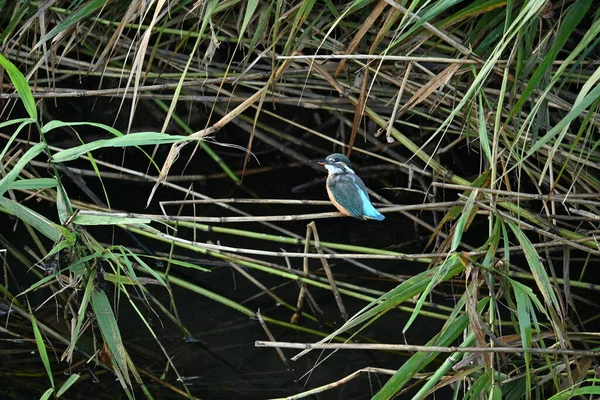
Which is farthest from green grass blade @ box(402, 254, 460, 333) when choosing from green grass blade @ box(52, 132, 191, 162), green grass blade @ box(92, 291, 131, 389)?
green grass blade @ box(92, 291, 131, 389)

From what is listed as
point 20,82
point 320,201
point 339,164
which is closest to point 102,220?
point 20,82

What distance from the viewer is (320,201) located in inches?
91.5

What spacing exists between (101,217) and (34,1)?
4.57 ft

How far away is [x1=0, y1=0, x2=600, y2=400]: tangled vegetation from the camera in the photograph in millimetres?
1845

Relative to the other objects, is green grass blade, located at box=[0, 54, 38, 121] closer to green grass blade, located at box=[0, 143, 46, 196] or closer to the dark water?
green grass blade, located at box=[0, 143, 46, 196]

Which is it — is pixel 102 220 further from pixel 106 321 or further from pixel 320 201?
pixel 320 201

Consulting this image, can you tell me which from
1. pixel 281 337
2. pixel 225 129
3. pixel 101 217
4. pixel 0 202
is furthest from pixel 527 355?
pixel 225 129

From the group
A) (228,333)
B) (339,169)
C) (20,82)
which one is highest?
(20,82)

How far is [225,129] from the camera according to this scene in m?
4.33

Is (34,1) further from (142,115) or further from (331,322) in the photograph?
(331,322)

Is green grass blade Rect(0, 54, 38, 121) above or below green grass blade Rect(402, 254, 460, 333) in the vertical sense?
above

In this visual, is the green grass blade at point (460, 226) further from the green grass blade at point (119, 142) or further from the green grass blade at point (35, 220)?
the green grass blade at point (35, 220)

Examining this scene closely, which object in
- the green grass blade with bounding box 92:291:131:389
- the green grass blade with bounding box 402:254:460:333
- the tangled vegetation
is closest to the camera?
the green grass blade with bounding box 402:254:460:333

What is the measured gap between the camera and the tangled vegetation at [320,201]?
6.05 feet
